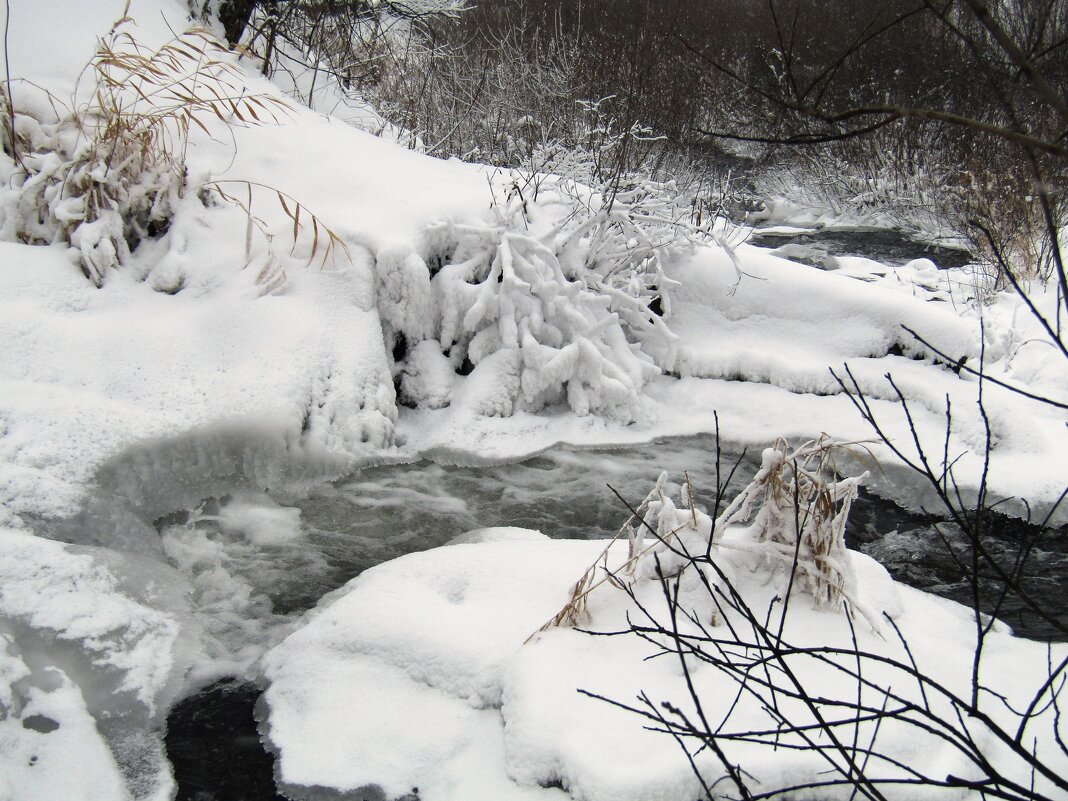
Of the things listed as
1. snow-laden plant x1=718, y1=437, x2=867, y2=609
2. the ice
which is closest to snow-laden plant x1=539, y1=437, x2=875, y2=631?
snow-laden plant x1=718, y1=437, x2=867, y2=609

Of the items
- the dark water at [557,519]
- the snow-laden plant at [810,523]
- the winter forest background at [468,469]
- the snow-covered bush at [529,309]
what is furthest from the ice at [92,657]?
the snow-covered bush at [529,309]

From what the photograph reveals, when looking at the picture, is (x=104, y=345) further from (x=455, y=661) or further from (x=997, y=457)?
(x=997, y=457)

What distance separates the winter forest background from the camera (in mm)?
1951

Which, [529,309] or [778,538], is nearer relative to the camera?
[778,538]

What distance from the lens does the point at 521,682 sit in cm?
218

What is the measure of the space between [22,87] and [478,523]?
3.40m

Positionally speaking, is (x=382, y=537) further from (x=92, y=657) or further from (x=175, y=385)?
(x=92, y=657)

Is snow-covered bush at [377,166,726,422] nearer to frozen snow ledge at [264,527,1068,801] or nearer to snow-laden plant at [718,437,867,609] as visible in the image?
frozen snow ledge at [264,527,1068,801]

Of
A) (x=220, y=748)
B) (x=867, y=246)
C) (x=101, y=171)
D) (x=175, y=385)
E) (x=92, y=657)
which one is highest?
(x=867, y=246)

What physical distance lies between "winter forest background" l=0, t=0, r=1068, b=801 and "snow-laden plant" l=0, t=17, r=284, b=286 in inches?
0.9

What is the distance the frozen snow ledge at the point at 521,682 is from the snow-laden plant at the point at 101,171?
241 centimetres

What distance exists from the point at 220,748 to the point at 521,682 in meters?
0.87

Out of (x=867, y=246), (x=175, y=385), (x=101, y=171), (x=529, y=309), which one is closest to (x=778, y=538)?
(x=529, y=309)

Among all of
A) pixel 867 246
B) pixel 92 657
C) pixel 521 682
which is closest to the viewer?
pixel 521 682
